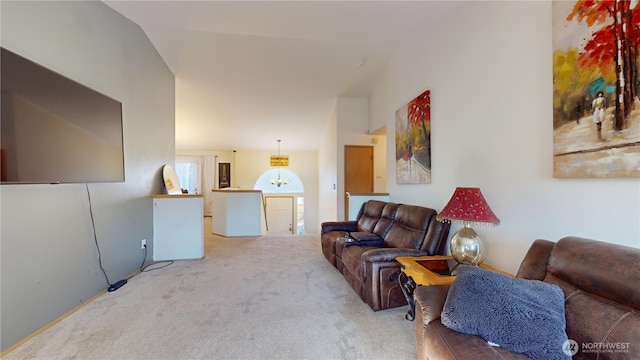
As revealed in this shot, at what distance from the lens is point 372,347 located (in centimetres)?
174

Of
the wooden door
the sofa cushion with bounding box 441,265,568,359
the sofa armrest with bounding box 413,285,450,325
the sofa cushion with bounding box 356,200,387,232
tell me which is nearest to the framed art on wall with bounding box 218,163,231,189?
the wooden door

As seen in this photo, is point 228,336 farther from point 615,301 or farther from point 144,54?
point 144,54

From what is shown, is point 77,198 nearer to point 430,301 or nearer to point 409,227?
point 430,301

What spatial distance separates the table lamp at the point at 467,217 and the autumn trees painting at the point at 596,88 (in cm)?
45

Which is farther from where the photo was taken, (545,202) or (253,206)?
(253,206)

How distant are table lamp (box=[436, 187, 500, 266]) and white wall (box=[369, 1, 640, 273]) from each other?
294 mm

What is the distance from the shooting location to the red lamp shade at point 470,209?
5.58 feet

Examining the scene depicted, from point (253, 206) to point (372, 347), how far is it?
414 centimetres

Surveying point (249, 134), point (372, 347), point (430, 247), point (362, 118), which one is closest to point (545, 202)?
point (430, 247)

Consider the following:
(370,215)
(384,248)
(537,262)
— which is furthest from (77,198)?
(537,262)

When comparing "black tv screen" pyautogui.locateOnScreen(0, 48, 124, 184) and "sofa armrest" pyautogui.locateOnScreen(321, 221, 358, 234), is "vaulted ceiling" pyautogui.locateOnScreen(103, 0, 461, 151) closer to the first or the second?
"black tv screen" pyautogui.locateOnScreen(0, 48, 124, 184)

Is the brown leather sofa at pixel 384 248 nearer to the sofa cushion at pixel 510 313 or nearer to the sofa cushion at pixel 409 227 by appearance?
the sofa cushion at pixel 409 227

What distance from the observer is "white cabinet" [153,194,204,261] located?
12.2 feet

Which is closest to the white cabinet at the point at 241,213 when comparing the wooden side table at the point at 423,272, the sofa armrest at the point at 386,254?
the sofa armrest at the point at 386,254
